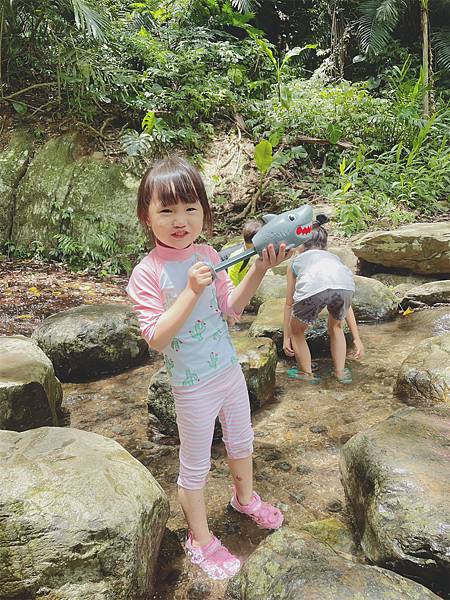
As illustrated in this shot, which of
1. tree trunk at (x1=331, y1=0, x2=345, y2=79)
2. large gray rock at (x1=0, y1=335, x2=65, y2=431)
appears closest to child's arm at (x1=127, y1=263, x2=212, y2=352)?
large gray rock at (x1=0, y1=335, x2=65, y2=431)

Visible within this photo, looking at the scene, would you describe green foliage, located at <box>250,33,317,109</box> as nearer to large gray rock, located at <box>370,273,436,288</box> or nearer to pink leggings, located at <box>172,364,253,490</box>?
large gray rock, located at <box>370,273,436,288</box>

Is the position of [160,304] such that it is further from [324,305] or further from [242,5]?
[242,5]

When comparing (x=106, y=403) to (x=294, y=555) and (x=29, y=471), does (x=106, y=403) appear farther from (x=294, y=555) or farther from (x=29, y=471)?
(x=294, y=555)

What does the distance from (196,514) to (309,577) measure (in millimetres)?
583

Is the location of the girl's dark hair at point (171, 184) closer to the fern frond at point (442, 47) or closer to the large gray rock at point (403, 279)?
the large gray rock at point (403, 279)

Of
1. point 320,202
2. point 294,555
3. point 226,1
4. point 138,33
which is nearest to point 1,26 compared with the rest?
point 138,33

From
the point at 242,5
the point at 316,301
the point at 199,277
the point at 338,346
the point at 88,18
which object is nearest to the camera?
the point at 199,277

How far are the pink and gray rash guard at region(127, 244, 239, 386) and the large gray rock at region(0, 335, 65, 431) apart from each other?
1372 mm

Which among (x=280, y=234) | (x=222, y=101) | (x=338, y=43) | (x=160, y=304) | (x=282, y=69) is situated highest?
(x=338, y=43)

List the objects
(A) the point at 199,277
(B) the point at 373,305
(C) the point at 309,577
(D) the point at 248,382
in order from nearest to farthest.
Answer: (C) the point at 309,577
(A) the point at 199,277
(D) the point at 248,382
(B) the point at 373,305

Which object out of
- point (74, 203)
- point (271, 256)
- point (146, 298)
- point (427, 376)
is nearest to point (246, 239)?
point (271, 256)

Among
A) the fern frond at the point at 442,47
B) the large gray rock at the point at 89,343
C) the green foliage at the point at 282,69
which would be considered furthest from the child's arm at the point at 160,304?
the fern frond at the point at 442,47

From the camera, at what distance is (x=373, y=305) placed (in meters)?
4.64

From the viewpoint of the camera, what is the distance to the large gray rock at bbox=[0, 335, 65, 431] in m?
2.73
